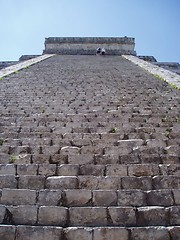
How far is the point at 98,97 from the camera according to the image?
27.9 feet

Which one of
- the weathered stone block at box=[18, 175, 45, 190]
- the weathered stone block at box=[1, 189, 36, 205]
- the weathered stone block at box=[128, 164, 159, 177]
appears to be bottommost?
the weathered stone block at box=[1, 189, 36, 205]

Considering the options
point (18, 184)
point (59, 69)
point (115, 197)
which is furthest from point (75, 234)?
point (59, 69)

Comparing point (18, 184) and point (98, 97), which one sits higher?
point (98, 97)

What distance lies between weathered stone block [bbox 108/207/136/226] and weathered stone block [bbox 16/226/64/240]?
0.54 metres

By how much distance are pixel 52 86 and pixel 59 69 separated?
3773 millimetres

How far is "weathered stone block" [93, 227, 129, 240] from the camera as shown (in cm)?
316

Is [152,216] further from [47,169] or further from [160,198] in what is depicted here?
[47,169]

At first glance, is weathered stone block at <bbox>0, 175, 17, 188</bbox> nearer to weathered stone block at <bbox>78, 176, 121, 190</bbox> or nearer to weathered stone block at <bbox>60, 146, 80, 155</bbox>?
weathered stone block at <bbox>78, 176, 121, 190</bbox>

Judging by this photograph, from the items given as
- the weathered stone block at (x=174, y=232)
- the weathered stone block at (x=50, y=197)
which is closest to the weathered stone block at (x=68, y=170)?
the weathered stone block at (x=50, y=197)

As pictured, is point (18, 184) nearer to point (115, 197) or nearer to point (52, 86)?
point (115, 197)

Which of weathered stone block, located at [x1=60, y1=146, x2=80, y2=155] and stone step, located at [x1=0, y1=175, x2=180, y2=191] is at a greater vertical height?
weathered stone block, located at [x1=60, y1=146, x2=80, y2=155]

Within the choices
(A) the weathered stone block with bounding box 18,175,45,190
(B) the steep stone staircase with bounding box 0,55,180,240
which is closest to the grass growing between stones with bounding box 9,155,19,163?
(B) the steep stone staircase with bounding box 0,55,180,240

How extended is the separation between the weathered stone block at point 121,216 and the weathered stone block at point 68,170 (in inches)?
35.7

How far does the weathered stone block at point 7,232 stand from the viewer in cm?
315
